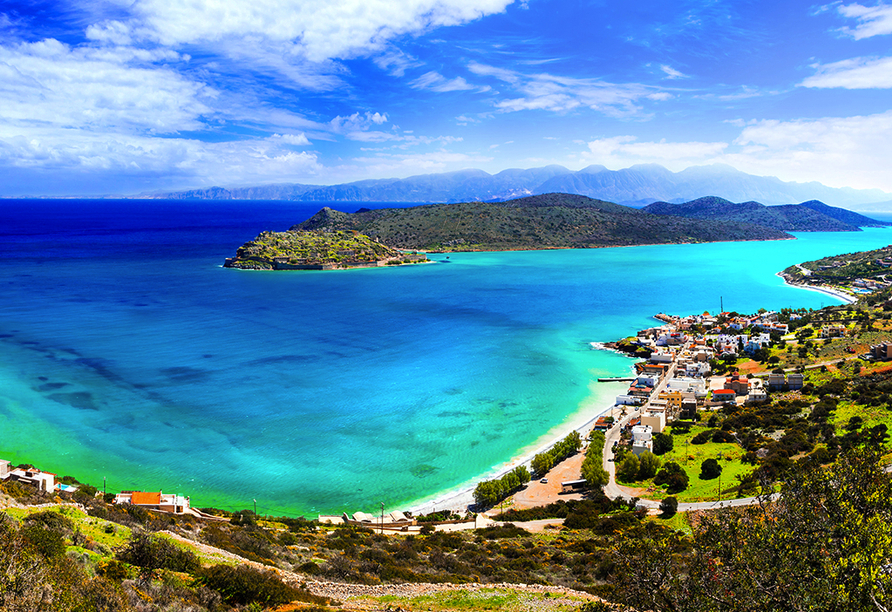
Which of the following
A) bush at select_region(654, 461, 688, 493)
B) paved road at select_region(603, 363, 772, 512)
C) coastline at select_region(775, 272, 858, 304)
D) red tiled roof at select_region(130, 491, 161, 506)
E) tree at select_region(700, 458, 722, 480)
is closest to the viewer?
red tiled roof at select_region(130, 491, 161, 506)

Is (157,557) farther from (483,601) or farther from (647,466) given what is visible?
(647,466)

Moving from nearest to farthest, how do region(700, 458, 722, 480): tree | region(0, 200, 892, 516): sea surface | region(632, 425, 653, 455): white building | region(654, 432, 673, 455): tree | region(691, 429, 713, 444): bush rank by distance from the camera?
region(700, 458, 722, 480): tree, region(0, 200, 892, 516): sea surface, region(632, 425, 653, 455): white building, region(654, 432, 673, 455): tree, region(691, 429, 713, 444): bush

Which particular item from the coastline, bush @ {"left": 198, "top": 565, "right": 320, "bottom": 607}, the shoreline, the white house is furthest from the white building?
the coastline

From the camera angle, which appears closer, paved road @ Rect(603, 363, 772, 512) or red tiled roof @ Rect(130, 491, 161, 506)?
red tiled roof @ Rect(130, 491, 161, 506)

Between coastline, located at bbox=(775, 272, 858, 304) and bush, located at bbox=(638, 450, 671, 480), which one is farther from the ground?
coastline, located at bbox=(775, 272, 858, 304)

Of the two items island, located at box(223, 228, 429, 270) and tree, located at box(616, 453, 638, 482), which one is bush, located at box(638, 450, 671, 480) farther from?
island, located at box(223, 228, 429, 270)

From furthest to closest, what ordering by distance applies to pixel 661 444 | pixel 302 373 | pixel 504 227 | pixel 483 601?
pixel 504 227 → pixel 302 373 → pixel 661 444 → pixel 483 601

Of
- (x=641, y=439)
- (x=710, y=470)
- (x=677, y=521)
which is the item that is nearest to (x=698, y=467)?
(x=710, y=470)
